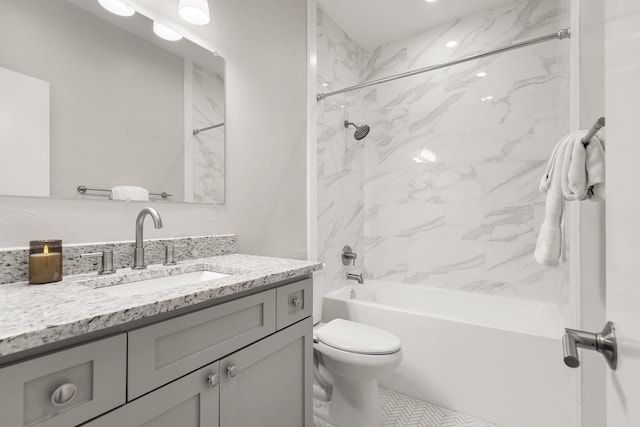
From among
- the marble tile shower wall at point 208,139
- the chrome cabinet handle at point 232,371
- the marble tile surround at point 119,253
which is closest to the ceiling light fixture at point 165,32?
the marble tile shower wall at point 208,139

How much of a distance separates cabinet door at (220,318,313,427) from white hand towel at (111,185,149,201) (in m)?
0.74

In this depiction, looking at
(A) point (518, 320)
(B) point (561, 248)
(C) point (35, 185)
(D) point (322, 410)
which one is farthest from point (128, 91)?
(A) point (518, 320)

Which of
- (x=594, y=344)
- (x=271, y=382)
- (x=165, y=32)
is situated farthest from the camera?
(x=165, y=32)

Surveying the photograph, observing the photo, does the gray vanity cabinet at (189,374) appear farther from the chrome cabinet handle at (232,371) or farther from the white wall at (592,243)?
the white wall at (592,243)

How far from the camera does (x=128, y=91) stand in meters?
1.17

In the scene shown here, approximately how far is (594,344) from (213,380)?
0.82m

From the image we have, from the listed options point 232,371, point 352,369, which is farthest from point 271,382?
point 352,369

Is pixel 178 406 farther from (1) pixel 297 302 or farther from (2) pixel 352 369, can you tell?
(2) pixel 352 369

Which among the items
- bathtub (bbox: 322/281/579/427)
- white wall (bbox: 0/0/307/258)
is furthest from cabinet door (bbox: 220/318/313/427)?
bathtub (bbox: 322/281/579/427)

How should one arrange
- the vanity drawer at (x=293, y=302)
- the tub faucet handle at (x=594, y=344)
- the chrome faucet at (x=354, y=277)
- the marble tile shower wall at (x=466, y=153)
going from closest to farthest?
the tub faucet handle at (x=594, y=344) → the vanity drawer at (x=293, y=302) → the marble tile shower wall at (x=466, y=153) → the chrome faucet at (x=354, y=277)

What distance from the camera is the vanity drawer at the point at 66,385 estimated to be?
482mm

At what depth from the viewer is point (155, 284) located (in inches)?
41.5

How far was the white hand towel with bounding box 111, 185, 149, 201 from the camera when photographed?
1127 millimetres

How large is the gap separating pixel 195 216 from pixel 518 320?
226 centimetres
